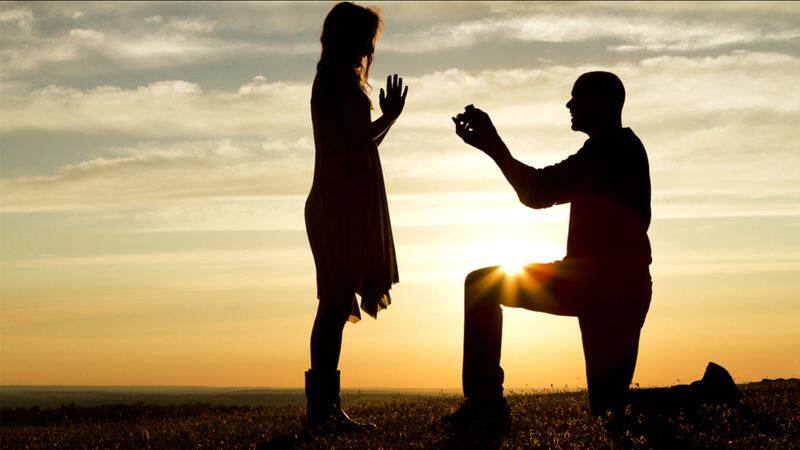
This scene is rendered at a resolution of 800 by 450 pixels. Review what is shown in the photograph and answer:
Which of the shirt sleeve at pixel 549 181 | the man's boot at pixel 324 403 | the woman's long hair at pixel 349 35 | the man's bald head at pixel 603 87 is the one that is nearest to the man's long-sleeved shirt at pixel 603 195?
the shirt sleeve at pixel 549 181

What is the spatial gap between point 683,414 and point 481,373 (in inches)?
87.9

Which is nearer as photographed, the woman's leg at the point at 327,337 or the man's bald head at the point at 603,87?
the man's bald head at the point at 603,87

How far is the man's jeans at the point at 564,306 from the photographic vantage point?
9125mm

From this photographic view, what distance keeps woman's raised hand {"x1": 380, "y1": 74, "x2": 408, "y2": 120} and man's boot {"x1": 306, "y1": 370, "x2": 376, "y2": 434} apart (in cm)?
280

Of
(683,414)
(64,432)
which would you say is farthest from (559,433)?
(64,432)

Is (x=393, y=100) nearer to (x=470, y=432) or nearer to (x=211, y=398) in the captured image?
(x=470, y=432)

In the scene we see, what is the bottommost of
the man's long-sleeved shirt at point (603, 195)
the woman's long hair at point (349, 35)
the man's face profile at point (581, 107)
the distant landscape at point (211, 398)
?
the distant landscape at point (211, 398)

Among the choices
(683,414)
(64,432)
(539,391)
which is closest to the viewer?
(683,414)

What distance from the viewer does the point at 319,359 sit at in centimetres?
1002

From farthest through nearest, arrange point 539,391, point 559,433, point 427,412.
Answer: point 539,391 → point 427,412 → point 559,433

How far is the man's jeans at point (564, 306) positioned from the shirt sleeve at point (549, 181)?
655 mm

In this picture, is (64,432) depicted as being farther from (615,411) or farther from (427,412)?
(615,411)

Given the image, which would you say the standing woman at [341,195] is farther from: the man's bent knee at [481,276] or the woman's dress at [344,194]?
the man's bent knee at [481,276]

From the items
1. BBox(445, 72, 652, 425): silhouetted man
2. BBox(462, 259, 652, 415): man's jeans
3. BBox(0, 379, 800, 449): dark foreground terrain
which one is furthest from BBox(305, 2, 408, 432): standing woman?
BBox(462, 259, 652, 415): man's jeans
